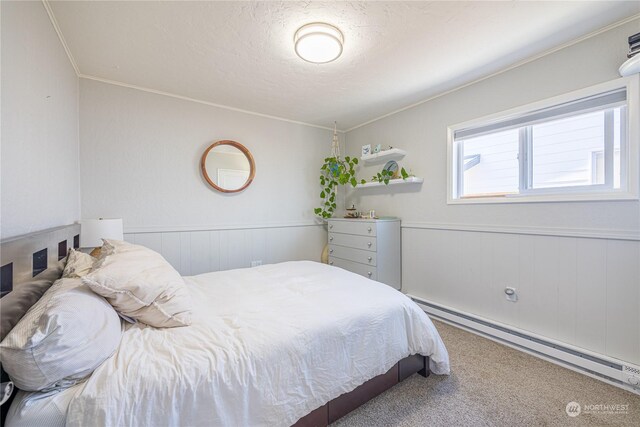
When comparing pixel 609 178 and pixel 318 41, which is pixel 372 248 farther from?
pixel 318 41

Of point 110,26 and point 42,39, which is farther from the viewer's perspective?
point 110,26

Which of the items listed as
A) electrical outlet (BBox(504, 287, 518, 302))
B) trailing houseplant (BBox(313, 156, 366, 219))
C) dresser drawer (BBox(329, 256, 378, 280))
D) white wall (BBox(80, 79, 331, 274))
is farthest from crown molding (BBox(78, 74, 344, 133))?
electrical outlet (BBox(504, 287, 518, 302))

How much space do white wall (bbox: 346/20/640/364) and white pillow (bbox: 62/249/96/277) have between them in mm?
2882

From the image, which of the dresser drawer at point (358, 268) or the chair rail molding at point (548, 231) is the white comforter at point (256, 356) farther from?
the chair rail molding at point (548, 231)

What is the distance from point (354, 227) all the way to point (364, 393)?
190 cm

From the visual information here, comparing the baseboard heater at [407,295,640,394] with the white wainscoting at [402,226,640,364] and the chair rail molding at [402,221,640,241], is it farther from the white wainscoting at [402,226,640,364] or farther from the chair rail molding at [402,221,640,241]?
the chair rail molding at [402,221,640,241]

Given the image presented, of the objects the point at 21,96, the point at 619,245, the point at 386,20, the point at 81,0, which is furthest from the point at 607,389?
the point at 81,0

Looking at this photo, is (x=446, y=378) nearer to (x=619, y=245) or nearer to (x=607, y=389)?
(x=607, y=389)

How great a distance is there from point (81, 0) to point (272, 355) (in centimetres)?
222

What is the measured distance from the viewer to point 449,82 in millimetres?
2520

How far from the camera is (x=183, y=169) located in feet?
9.28

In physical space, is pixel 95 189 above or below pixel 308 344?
above

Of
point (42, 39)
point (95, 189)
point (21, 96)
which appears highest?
point (42, 39)
